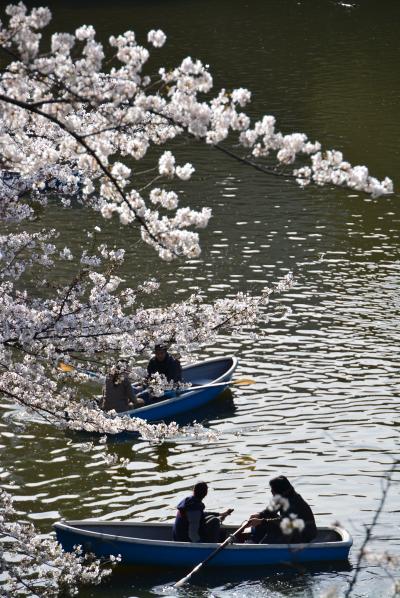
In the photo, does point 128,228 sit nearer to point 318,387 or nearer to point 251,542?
point 318,387

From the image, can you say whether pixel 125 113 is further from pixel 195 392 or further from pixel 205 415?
pixel 205 415

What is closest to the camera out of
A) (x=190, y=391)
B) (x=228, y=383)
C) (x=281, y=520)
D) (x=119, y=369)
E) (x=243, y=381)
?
(x=119, y=369)

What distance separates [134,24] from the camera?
61094mm

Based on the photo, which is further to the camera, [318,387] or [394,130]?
[394,130]

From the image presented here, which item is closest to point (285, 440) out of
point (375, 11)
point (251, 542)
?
point (251, 542)

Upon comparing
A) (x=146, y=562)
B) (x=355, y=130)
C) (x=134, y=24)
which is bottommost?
(x=146, y=562)

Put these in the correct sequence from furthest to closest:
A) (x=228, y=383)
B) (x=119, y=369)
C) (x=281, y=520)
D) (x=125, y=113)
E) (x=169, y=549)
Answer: (x=228, y=383) → (x=169, y=549) → (x=281, y=520) → (x=119, y=369) → (x=125, y=113)

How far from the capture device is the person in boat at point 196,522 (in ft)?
49.3

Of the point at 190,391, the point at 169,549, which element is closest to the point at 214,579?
the point at 169,549

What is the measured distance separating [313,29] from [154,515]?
49188mm

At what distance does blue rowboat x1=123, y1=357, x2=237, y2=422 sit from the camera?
20.0 metres

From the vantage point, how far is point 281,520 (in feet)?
48.3

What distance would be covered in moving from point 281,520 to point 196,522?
1144 mm

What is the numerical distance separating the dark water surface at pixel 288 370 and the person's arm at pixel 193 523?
1.95ft
